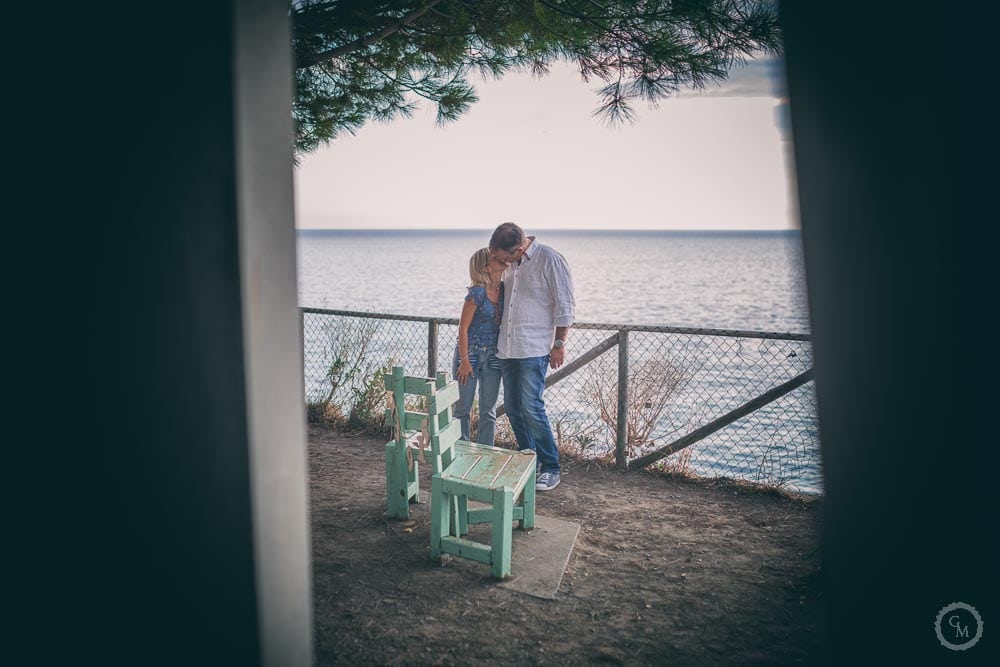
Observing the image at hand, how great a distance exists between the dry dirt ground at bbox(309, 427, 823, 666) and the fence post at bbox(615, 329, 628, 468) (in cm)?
55

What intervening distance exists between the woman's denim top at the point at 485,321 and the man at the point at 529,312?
0.06 meters

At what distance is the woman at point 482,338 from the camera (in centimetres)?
448

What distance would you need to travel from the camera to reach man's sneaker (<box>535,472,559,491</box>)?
4625 millimetres

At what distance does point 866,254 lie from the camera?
125cm

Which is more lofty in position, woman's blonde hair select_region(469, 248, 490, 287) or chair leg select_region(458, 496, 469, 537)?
woman's blonde hair select_region(469, 248, 490, 287)

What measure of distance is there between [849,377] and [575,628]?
216 cm

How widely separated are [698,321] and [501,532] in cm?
2348

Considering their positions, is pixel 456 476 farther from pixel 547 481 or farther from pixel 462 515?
pixel 547 481

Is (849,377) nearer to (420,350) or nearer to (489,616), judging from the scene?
(489,616)

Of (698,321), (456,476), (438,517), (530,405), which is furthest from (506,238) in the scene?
(698,321)

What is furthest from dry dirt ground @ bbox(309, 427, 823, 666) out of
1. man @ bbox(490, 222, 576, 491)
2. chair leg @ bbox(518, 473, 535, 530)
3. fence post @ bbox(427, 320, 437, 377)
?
fence post @ bbox(427, 320, 437, 377)

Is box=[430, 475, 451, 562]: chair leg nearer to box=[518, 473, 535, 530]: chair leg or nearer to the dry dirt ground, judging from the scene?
the dry dirt ground

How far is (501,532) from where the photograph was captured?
10.7 ft

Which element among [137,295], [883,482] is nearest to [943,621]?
[883,482]
